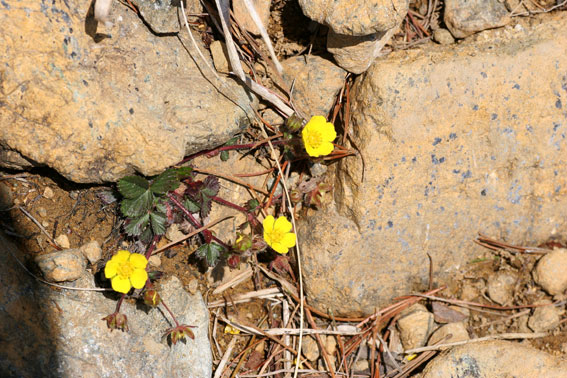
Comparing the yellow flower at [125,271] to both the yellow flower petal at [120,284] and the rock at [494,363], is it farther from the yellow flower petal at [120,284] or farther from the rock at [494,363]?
the rock at [494,363]

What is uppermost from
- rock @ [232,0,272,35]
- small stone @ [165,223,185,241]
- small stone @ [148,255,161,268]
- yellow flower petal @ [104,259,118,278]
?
rock @ [232,0,272,35]

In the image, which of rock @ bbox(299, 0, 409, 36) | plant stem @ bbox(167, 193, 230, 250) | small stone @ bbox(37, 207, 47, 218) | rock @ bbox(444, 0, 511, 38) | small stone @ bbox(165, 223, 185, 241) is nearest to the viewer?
rock @ bbox(299, 0, 409, 36)

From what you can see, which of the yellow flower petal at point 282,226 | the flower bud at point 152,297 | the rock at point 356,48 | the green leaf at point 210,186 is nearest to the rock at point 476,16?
the rock at point 356,48

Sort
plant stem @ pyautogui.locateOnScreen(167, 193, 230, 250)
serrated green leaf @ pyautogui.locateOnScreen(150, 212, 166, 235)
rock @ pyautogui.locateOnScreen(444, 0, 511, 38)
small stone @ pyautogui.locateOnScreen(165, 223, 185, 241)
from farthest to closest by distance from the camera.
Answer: rock @ pyautogui.locateOnScreen(444, 0, 511, 38), small stone @ pyautogui.locateOnScreen(165, 223, 185, 241), plant stem @ pyautogui.locateOnScreen(167, 193, 230, 250), serrated green leaf @ pyautogui.locateOnScreen(150, 212, 166, 235)

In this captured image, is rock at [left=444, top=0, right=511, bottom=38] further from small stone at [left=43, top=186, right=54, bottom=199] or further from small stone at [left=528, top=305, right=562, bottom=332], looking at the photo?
small stone at [left=43, top=186, right=54, bottom=199]

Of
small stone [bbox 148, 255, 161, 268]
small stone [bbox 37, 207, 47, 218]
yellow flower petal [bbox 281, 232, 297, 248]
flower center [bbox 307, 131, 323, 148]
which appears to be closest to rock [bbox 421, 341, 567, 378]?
yellow flower petal [bbox 281, 232, 297, 248]

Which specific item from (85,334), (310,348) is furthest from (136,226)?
(310,348)
